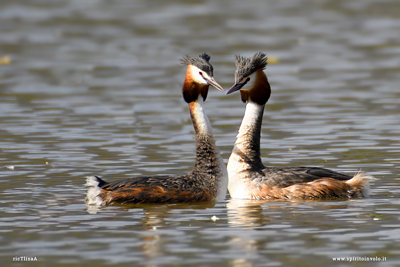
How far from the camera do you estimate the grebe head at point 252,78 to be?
1392 cm

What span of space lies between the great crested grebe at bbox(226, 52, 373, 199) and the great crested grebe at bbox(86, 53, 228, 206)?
459mm

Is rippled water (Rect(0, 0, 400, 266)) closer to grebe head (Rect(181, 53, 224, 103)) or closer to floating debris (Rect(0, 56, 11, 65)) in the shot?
floating debris (Rect(0, 56, 11, 65))

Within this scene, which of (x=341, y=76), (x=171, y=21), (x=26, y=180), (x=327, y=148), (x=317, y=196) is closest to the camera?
(x=317, y=196)

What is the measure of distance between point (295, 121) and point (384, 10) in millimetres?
21616

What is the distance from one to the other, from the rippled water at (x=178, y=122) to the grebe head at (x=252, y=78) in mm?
1829

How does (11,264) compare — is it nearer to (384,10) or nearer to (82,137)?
(82,137)

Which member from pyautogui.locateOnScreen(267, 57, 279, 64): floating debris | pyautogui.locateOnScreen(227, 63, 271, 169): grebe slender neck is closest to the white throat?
pyautogui.locateOnScreen(227, 63, 271, 169): grebe slender neck

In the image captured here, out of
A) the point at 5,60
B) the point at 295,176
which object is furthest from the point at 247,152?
the point at 5,60

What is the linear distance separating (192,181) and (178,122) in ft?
28.7

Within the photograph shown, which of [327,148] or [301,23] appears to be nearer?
[327,148]

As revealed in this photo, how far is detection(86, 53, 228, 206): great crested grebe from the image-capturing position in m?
12.9

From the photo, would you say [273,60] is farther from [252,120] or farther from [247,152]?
[247,152]

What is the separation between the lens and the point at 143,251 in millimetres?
10023

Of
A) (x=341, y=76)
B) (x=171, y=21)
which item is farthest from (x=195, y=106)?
(x=171, y=21)
